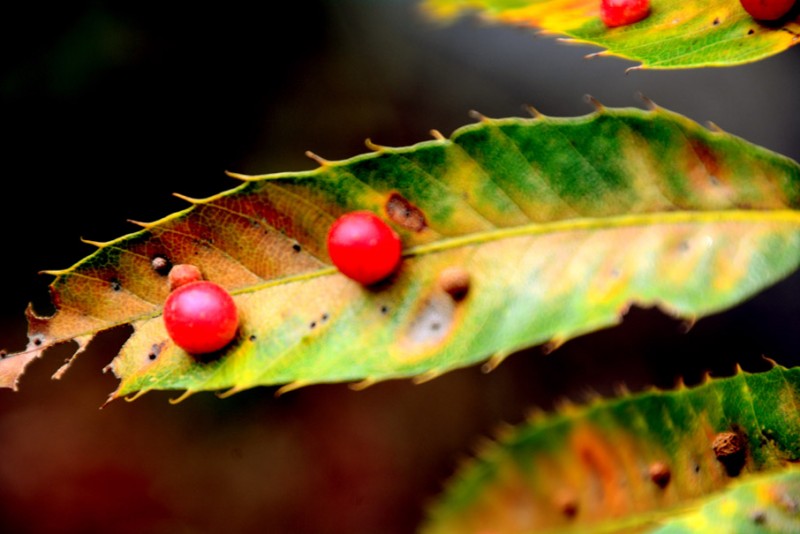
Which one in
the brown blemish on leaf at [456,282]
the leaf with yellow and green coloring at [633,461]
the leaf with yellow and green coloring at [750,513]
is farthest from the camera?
the brown blemish on leaf at [456,282]

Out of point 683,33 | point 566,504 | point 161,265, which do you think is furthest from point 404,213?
point 566,504

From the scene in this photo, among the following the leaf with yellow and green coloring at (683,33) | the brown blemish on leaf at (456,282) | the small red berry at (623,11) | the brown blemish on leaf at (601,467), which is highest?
the small red berry at (623,11)

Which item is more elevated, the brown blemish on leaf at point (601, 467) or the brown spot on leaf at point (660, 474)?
the brown spot on leaf at point (660, 474)

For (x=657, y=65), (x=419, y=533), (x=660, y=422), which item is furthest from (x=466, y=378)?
(x=657, y=65)

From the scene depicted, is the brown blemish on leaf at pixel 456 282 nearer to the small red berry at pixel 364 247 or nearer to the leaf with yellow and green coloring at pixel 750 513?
the small red berry at pixel 364 247

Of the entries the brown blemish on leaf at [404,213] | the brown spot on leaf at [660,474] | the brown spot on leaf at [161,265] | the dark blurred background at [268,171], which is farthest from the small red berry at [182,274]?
the dark blurred background at [268,171]

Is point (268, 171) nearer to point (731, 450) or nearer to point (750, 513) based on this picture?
point (731, 450)

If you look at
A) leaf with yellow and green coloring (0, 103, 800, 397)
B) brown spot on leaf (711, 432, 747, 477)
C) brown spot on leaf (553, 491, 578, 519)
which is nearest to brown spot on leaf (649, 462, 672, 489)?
brown spot on leaf (711, 432, 747, 477)
